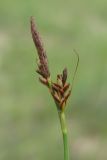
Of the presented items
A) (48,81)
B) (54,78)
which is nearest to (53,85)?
(48,81)

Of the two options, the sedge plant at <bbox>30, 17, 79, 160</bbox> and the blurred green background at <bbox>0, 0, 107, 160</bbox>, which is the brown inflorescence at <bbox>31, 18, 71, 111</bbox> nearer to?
the sedge plant at <bbox>30, 17, 79, 160</bbox>

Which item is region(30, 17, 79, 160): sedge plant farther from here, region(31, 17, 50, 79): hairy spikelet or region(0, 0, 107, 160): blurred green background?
region(0, 0, 107, 160): blurred green background

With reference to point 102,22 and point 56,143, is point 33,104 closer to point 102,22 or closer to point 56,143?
point 56,143

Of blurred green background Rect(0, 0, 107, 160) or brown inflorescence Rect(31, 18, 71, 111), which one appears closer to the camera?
brown inflorescence Rect(31, 18, 71, 111)

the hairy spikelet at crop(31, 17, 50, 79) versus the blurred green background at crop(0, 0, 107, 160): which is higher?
the hairy spikelet at crop(31, 17, 50, 79)

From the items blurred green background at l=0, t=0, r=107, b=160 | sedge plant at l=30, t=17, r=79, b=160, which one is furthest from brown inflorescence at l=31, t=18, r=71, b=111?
blurred green background at l=0, t=0, r=107, b=160

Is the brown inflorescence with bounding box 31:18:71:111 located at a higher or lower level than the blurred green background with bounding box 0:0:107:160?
higher

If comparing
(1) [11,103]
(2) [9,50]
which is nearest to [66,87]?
(1) [11,103]

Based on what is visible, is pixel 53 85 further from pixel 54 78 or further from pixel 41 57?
pixel 54 78
